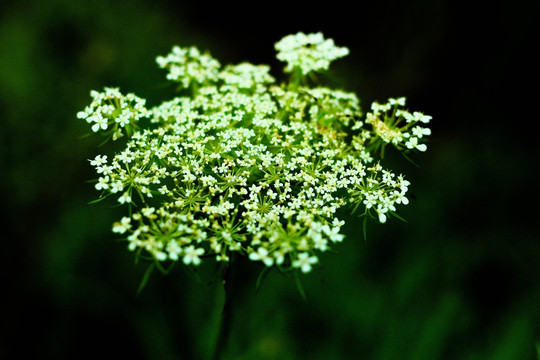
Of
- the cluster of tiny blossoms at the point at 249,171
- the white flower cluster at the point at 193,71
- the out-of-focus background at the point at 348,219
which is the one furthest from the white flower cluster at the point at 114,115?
the out-of-focus background at the point at 348,219

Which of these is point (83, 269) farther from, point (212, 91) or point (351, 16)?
point (351, 16)

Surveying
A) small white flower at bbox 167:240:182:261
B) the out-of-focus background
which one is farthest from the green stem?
the out-of-focus background

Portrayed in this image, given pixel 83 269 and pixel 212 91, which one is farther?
pixel 83 269

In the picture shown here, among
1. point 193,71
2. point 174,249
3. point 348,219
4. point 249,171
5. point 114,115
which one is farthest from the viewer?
point 348,219

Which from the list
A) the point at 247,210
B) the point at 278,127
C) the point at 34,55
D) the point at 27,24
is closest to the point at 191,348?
the point at 247,210

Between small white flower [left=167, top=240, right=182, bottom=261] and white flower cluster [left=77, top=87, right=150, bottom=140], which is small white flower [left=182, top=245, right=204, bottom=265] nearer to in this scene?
small white flower [left=167, top=240, right=182, bottom=261]

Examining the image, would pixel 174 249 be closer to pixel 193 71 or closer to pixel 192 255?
pixel 192 255

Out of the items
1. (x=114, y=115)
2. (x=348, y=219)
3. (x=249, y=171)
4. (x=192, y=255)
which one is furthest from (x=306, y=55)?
(x=192, y=255)

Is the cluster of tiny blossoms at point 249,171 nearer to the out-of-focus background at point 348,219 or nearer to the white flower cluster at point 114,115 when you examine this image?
the white flower cluster at point 114,115
